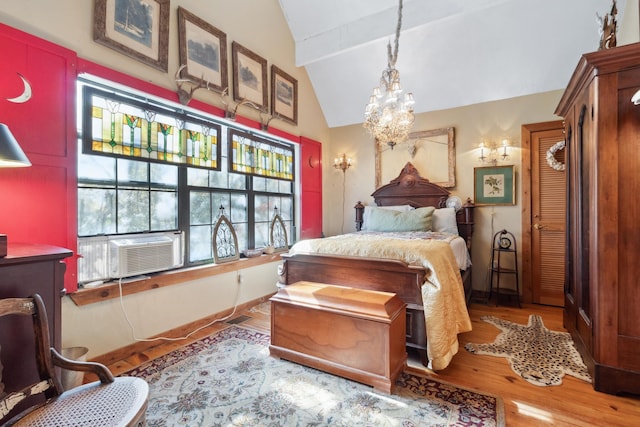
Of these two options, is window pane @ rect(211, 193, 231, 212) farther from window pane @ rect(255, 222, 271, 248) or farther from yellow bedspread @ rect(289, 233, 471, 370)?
yellow bedspread @ rect(289, 233, 471, 370)

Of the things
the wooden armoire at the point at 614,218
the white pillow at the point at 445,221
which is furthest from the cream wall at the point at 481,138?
the wooden armoire at the point at 614,218

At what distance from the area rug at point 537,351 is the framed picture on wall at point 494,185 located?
1580 mm

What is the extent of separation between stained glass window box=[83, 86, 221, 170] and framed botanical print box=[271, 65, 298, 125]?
40.6 inches

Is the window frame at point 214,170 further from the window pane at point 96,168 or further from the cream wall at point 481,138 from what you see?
the cream wall at point 481,138

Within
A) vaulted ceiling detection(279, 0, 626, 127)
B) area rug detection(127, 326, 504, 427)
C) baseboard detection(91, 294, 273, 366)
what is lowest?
area rug detection(127, 326, 504, 427)

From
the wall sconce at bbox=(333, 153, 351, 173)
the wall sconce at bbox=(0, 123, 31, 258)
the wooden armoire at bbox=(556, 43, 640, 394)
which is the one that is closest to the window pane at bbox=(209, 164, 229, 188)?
the wall sconce at bbox=(0, 123, 31, 258)

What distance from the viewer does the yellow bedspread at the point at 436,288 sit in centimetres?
208

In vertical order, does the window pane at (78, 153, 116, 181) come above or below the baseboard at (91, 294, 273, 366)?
above

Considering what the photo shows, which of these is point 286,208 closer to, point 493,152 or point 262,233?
point 262,233

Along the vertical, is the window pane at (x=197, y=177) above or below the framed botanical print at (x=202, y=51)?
below

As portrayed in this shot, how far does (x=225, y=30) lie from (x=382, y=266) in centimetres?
297

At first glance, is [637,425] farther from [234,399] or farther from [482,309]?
[234,399]

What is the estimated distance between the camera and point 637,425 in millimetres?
1576

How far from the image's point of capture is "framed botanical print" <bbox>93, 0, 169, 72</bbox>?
2223 millimetres
